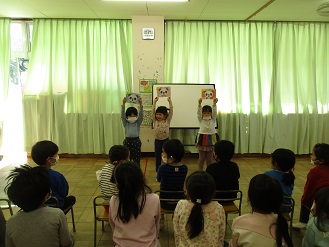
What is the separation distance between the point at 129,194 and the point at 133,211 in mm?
100

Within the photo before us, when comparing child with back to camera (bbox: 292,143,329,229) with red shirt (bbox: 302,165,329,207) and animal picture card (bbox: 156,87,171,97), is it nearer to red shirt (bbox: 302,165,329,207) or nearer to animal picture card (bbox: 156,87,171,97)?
red shirt (bbox: 302,165,329,207)

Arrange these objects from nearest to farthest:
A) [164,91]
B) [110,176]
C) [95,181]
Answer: [110,176] → [95,181] → [164,91]

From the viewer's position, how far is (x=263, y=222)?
1.46 metres

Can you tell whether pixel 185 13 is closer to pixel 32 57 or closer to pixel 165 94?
pixel 165 94

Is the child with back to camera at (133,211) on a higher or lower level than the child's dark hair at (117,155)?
lower

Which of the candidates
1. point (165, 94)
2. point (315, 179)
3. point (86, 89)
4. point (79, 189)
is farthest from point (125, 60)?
point (315, 179)

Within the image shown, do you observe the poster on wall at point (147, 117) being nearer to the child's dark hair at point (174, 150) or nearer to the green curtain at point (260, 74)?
Answer: the green curtain at point (260, 74)

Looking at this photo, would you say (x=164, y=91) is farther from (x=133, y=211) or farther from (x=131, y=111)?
(x=133, y=211)

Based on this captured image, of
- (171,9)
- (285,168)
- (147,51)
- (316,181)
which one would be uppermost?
(171,9)

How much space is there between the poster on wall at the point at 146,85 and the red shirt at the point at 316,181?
3.38m

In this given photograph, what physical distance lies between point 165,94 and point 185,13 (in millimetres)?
1459

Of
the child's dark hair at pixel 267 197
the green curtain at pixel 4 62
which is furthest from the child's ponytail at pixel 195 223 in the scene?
the green curtain at pixel 4 62

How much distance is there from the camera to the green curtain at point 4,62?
17.3 ft

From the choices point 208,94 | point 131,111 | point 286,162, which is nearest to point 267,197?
point 286,162
